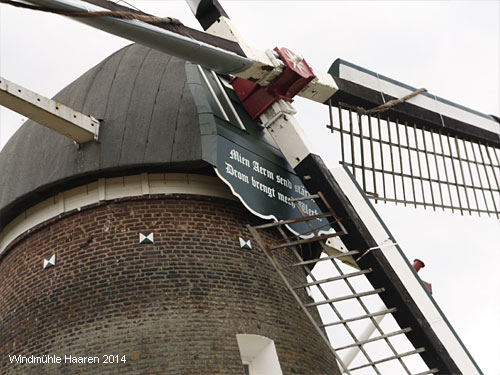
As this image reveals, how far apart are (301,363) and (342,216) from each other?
4.90ft

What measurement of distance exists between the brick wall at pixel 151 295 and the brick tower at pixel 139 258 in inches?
0.5

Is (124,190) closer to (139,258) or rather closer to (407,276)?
(139,258)

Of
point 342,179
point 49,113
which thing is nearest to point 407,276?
point 342,179

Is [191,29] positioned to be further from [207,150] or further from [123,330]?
[123,330]

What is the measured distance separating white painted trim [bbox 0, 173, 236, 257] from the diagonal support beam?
0.52 m

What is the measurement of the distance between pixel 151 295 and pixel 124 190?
117 cm

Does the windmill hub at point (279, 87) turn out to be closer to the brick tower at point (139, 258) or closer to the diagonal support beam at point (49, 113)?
the brick tower at point (139, 258)

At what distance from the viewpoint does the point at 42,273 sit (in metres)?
8.78

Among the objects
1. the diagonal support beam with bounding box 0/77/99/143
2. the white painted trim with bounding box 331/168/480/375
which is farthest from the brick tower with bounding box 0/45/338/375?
the white painted trim with bounding box 331/168/480/375

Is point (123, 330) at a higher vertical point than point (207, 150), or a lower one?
lower

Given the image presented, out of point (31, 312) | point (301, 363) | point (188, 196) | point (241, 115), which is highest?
point (241, 115)

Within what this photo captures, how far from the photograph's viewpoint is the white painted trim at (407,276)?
7.80m

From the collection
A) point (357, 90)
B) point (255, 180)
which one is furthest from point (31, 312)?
point (357, 90)

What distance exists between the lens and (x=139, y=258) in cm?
845
